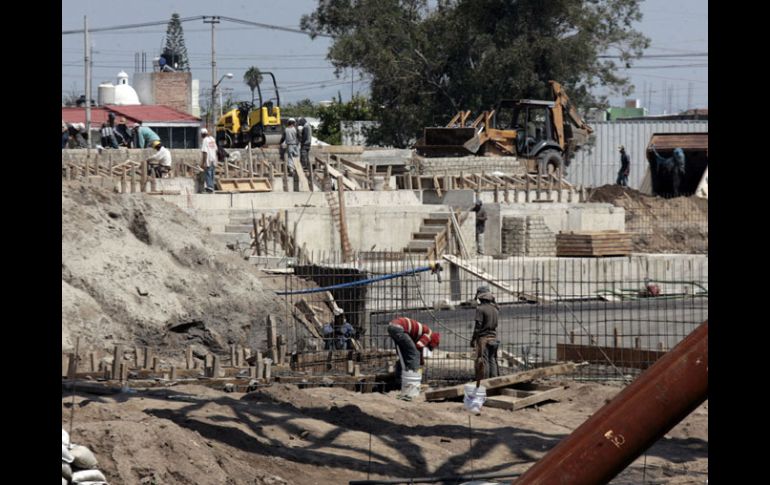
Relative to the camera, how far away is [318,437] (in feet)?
34.1

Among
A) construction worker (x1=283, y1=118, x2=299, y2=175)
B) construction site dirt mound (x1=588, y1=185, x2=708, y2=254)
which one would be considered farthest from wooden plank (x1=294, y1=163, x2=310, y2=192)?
construction site dirt mound (x1=588, y1=185, x2=708, y2=254)

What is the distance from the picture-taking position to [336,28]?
57.0m

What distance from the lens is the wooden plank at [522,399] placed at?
41.2ft

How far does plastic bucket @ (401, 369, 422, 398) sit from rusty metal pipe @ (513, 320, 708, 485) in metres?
9.40

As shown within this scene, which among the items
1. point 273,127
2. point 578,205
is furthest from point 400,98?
point 578,205

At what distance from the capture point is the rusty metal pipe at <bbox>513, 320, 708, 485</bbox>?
12.4 ft

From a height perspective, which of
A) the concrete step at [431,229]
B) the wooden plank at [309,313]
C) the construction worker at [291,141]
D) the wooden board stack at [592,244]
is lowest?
the wooden plank at [309,313]

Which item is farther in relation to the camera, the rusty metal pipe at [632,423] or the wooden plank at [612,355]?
the wooden plank at [612,355]

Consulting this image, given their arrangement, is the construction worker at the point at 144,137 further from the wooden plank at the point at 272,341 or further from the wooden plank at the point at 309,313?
the wooden plank at the point at 272,341

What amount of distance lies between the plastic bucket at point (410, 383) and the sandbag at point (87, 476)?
5.97m

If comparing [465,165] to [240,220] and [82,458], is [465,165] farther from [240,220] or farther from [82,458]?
[82,458]

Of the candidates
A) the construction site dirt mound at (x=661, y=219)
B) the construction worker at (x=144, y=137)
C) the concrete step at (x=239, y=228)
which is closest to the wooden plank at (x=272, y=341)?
the concrete step at (x=239, y=228)

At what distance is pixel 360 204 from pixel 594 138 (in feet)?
91.5
